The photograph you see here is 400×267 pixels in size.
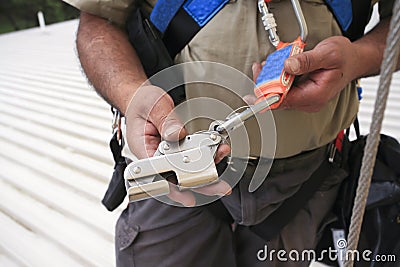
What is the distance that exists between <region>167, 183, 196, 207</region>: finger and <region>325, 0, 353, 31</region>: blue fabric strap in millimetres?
384

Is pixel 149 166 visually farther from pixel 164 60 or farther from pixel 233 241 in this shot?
pixel 233 241

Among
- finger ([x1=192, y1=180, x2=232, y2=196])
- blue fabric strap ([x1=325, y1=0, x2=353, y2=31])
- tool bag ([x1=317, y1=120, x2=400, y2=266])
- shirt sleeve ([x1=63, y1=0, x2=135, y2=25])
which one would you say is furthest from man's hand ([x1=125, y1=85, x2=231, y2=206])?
tool bag ([x1=317, y1=120, x2=400, y2=266])

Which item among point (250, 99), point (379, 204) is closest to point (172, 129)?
Result: point (250, 99)

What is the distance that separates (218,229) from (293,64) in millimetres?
402

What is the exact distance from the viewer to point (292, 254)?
0.85 metres

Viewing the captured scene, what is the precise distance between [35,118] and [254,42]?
1995mm

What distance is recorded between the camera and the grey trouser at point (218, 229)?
0.76m

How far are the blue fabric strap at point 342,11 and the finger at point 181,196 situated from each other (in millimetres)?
384

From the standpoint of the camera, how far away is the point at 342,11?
685 millimetres

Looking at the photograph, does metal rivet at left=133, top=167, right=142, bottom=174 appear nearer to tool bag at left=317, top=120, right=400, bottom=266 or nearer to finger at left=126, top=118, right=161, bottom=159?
finger at left=126, top=118, right=161, bottom=159

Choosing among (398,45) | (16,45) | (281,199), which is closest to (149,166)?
(398,45)

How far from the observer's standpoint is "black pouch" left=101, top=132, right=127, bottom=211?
0.81 m

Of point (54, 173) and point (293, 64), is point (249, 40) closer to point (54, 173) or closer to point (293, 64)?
point (293, 64)

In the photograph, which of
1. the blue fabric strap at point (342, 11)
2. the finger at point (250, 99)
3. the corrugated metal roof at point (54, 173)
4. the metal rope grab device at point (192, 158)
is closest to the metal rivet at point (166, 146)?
the metal rope grab device at point (192, 158)
